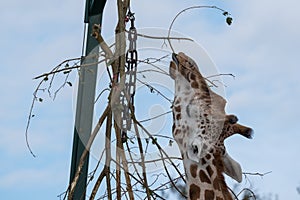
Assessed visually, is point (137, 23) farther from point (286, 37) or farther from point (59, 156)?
point (286, 37)

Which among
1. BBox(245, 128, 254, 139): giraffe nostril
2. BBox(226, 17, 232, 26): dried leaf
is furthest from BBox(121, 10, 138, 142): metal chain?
BBox(245, 128, 254, 139): giraffe nostril

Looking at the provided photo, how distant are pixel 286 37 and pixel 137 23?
417mm

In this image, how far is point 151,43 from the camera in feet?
2.64

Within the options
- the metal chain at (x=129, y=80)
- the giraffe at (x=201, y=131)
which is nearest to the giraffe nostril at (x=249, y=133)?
the giraffe at (x=201, y=131)

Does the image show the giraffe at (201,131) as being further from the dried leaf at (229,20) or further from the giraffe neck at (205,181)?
the dried leaf at (229,20)

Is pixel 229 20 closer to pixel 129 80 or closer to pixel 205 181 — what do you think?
pixel 129 80

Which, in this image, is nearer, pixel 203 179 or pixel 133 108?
pixel 203 179

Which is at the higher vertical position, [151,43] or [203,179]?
[151,43]

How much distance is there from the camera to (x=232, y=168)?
2.02 feet

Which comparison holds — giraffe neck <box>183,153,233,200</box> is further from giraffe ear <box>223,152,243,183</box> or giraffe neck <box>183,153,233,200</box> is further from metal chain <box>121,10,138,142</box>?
metal chain <box>121,10,138,142</box>

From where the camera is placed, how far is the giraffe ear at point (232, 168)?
1.99ft

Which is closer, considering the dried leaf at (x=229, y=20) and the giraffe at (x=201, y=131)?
the giraffe at (x=201, y=131)

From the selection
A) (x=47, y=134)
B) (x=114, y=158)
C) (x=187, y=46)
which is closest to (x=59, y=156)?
(x=47, y=134)

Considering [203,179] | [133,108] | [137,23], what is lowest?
[203,179]
